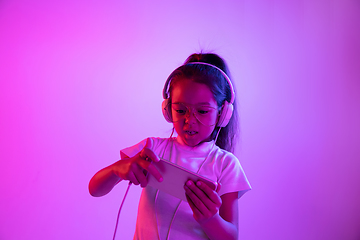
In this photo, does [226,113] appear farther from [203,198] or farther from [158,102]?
[158,102]

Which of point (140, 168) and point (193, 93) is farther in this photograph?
point (193, 93)

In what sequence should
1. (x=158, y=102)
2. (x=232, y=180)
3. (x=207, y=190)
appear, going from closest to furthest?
(x=207, y=190)
(x=232, y=180)
(x=158, y=102)

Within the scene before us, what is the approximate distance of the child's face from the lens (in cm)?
77

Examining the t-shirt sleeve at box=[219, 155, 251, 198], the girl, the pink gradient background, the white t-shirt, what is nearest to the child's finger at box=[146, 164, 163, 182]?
the girl

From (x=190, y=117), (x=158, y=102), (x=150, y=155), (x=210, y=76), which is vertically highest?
(x=158, y=102)

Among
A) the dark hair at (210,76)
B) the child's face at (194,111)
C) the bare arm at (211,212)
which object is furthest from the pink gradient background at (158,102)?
the bare arm at (211,212)

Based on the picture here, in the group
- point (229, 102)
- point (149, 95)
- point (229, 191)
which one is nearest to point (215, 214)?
point (229, 191)

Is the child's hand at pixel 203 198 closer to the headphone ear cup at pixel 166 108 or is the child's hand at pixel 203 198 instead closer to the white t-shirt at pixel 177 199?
the white t-shirt at pixel 177 199

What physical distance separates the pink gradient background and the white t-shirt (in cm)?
64

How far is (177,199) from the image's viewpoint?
2.47ft

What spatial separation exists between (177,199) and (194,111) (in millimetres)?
260

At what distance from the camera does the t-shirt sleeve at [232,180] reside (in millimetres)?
741

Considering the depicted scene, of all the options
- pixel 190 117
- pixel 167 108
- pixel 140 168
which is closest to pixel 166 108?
pixel 167 108

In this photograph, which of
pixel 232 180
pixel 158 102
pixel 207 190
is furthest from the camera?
pixel 158 102
